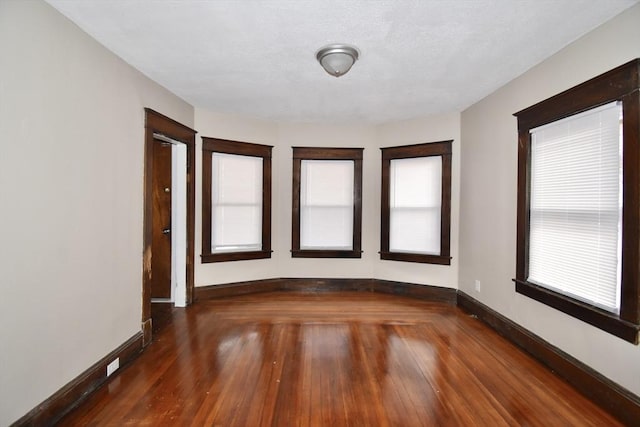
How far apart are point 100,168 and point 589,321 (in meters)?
3.85

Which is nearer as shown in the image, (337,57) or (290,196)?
(337,57)

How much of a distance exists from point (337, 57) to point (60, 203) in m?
2.27

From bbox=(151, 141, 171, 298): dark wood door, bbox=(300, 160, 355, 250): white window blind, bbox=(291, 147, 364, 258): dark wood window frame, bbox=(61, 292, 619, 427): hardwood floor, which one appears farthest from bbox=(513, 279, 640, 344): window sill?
bbox=(151, 141, 171, 298): dark wood door

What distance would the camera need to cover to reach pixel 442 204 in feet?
15.2

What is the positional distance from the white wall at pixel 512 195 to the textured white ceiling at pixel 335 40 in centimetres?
14

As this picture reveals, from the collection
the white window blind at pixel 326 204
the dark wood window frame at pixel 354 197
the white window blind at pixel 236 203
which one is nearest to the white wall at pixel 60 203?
the white window blind at pixel 236 203

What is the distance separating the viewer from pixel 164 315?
4008 mm

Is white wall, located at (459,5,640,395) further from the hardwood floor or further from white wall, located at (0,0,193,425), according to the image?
white wall, located at (0,0,193,425)

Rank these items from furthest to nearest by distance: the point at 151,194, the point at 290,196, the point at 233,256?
the point at 290,196 → the point at 233,256 → the point at 151,194

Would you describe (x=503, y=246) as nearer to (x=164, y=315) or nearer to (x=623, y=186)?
(x=623, y=186)

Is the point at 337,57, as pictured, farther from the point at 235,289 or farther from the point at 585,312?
the point at 235,289

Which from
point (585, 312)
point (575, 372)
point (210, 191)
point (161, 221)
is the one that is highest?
point (210, 191)

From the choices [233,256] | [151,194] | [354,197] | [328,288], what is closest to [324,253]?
[328,288]

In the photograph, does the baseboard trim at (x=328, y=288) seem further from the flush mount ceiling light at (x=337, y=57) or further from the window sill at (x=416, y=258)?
the flush mount ceiling light at (x=337, y=57)
